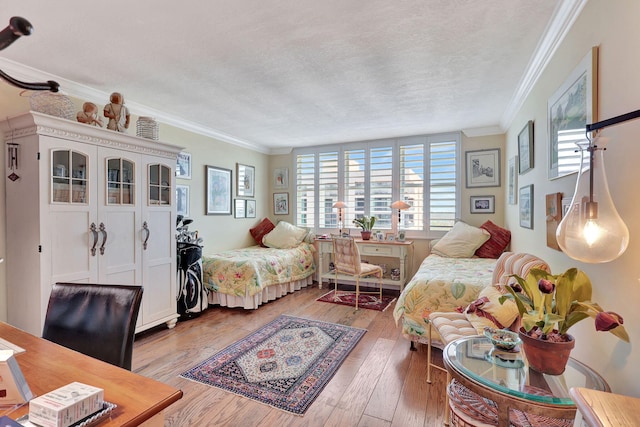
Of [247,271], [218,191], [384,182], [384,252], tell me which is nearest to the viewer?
[247,271]

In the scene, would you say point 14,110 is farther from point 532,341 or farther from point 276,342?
point 532,341

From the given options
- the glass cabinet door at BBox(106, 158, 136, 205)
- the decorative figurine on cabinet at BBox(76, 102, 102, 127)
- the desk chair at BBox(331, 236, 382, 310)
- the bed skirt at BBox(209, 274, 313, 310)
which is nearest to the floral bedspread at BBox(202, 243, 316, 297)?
the bed skirt at BBox(209, 274, 313, 310)

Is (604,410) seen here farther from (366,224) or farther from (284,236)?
(284,236)

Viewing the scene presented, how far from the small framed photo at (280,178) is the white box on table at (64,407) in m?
5.25

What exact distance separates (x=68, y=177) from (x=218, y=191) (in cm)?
232

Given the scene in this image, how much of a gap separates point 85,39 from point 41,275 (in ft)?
5.90

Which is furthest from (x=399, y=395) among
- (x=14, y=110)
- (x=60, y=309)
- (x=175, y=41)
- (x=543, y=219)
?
(x=14, y=110)

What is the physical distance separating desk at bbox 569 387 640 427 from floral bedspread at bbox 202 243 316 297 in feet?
11.1

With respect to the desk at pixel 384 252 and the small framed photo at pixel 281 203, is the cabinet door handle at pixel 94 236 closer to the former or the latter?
the desk at pixel 384 252

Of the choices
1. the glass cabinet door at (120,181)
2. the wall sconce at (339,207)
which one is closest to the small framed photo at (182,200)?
the glass cabinet door at (120,181)

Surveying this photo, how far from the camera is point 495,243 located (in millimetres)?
4129

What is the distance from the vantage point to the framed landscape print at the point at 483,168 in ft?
14.8

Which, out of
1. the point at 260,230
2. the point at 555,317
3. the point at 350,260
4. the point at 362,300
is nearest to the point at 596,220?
the point at 555,317

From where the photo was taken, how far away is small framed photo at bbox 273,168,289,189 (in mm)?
5961
